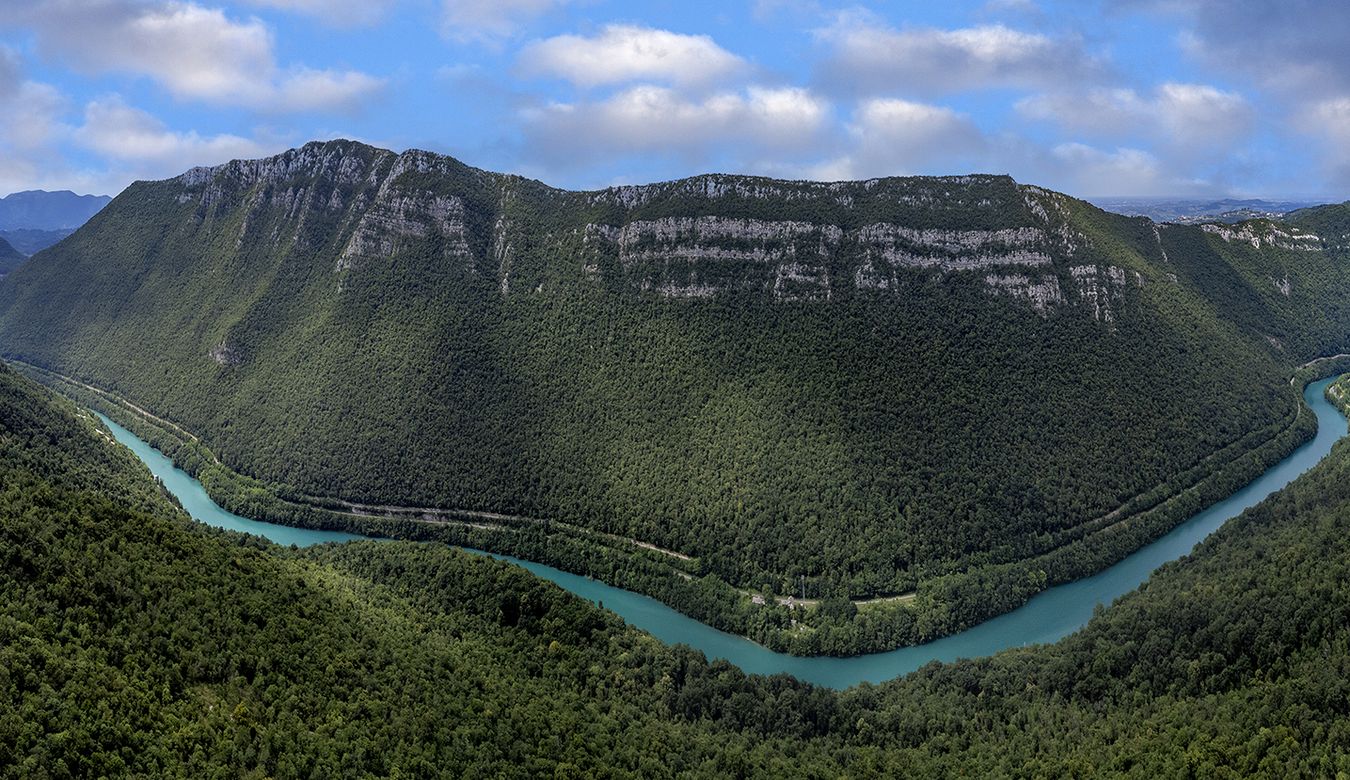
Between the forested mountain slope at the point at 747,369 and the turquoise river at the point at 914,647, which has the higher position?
the forested mountain slope at the point at 747,369

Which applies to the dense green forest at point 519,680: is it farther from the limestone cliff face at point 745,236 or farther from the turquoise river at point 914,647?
the limestone cliff face at point 745,236

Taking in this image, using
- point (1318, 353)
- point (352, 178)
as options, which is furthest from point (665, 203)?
point (1318, 353)

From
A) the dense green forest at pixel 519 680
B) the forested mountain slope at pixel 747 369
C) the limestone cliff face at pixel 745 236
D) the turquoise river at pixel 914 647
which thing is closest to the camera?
the dense green forest at pixel 519 680

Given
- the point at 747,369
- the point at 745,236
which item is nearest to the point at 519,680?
the point at 747,369

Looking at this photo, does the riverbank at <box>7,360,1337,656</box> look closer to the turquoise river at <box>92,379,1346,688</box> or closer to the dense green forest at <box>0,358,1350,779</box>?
the turquoise river at <box>92,379,1346,688</box>

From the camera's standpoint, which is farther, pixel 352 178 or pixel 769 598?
pixel 352 178

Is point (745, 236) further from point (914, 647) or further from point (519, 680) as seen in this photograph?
point (519, 680)

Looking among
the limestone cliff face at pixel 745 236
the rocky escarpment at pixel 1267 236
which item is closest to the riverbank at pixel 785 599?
the limestone cliff face at pixel 745 236

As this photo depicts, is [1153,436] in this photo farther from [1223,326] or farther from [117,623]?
[117,623]
